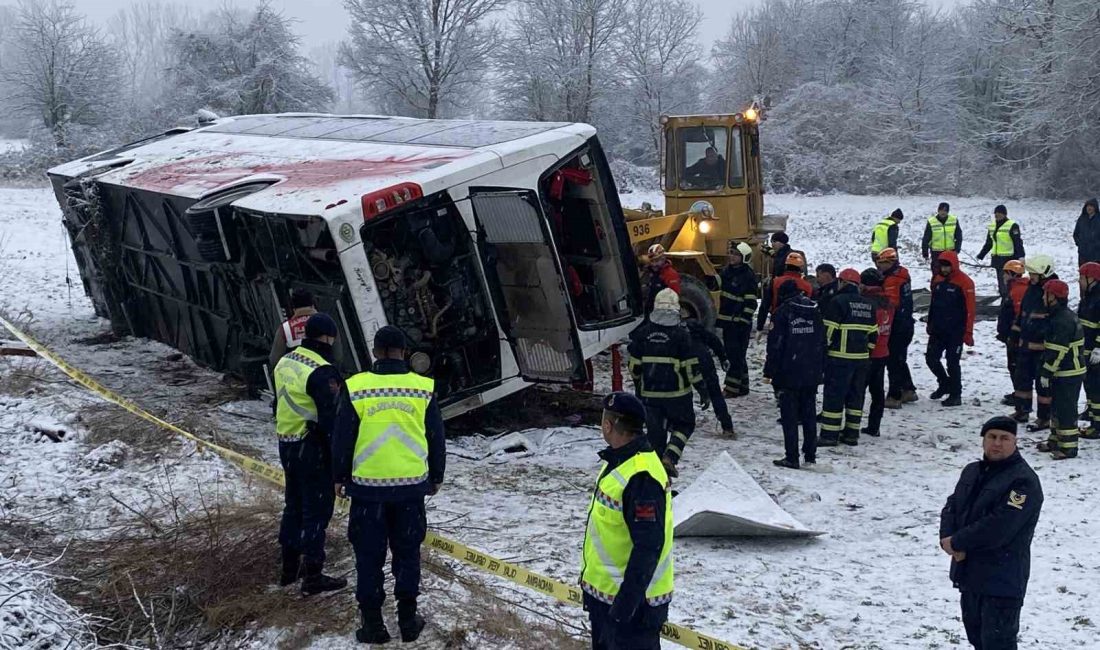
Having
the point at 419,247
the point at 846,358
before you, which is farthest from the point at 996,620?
the point at 419,247

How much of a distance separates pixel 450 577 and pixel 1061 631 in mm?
3173

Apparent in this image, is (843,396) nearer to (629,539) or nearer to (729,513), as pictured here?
(729,513)

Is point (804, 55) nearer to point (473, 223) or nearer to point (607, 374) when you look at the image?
point (607, 374)

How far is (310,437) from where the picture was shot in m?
5.20

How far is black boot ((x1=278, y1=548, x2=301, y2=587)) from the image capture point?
5.32 m

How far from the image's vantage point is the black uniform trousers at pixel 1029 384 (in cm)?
884

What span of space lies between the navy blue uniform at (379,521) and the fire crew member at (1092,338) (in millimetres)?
6441

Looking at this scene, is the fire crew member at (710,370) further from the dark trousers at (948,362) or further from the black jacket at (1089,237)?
the black jacket at (1089,237)

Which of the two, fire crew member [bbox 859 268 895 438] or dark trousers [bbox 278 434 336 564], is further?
fire crew member [bbox 859 268 895 438]

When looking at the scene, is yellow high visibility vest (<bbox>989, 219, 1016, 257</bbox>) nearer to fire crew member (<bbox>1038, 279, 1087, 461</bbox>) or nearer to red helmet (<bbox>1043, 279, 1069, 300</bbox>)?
fire crew member (<bbox>1038, 279, 1087, 461</bbox>)

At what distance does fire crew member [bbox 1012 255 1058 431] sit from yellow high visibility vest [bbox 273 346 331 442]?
6.29 meters

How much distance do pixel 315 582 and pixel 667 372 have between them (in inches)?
119

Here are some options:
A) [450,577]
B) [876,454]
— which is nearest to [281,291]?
[450,577]

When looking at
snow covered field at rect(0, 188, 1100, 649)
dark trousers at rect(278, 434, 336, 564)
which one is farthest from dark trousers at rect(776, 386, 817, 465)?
dark trousers at rect(278, 434, 336, 564)
